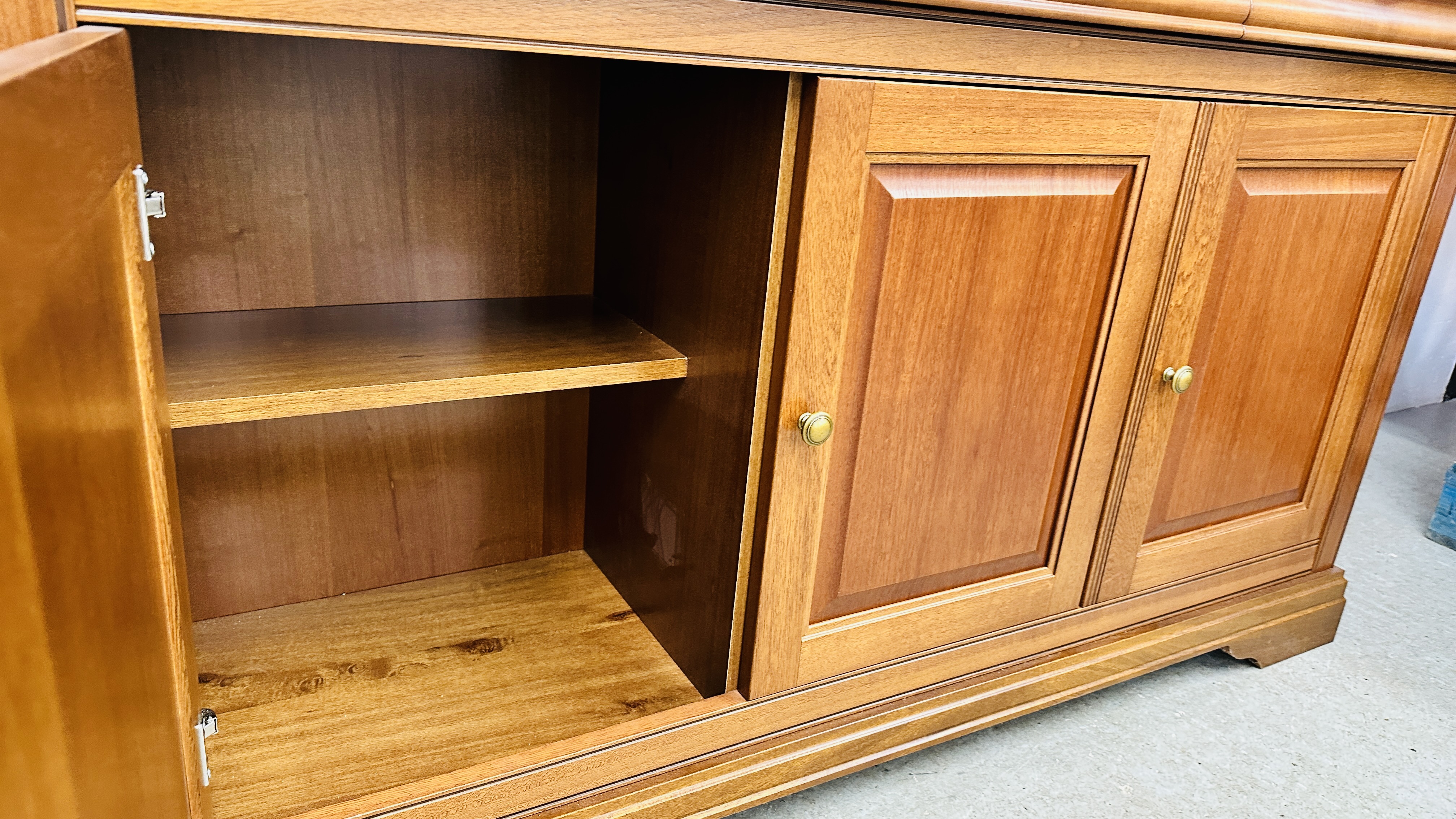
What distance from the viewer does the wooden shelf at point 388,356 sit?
2.13ft

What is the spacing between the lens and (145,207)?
43 centimetres

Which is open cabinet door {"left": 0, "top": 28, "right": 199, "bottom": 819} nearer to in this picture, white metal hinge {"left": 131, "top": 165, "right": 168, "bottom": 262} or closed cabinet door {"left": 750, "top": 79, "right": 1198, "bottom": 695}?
white metal hinge {"left": 131, "top": 165, "right": 168, "bottom": 262}

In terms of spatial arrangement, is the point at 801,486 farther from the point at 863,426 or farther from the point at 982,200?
the point at 982,200

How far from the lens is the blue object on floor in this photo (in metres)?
1.54

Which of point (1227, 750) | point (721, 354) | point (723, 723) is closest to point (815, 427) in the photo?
point (721, 354)

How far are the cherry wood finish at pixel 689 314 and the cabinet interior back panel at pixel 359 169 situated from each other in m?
0.06

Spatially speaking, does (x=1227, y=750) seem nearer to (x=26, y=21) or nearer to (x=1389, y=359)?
(x=1389, y=359)

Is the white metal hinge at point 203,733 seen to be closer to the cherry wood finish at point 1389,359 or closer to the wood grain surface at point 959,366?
the wood grain surface at point 959,366

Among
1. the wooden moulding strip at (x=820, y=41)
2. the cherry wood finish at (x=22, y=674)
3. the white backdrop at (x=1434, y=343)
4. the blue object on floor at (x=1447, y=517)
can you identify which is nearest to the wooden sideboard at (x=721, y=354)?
the wooden moulding strip at (x=820, y=41)

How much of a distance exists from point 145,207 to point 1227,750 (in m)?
1.10

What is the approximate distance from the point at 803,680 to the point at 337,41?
0.65 m

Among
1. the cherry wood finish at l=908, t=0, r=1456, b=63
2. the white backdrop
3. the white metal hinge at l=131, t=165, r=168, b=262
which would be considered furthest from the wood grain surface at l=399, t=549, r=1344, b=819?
the white backdrop

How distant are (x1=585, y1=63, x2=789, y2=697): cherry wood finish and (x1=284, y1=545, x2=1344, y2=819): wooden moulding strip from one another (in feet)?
0.17

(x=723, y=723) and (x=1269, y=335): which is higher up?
(x=1269, y=335)
